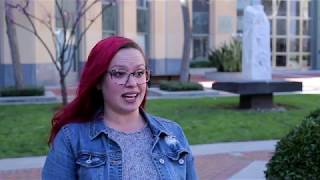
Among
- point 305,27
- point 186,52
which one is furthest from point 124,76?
point 305,27

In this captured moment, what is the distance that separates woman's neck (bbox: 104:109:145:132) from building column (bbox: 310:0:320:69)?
4034 centimetres

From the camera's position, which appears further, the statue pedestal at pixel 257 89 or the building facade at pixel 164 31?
the building facade at pixel 164 31

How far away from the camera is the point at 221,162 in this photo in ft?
28.6

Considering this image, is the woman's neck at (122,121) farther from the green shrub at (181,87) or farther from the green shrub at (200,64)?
the green shrub at (200,64)

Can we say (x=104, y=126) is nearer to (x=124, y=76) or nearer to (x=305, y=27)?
(x=124, y=76)

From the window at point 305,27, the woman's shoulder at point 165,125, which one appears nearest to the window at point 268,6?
the window at point 305,27

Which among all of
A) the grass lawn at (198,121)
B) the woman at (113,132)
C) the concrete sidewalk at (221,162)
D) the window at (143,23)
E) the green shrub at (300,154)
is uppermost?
the window at (143,23)

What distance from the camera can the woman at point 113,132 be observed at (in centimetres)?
211

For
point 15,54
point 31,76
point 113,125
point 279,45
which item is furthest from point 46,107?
point 279,45

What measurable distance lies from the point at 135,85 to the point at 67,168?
0.41 metres

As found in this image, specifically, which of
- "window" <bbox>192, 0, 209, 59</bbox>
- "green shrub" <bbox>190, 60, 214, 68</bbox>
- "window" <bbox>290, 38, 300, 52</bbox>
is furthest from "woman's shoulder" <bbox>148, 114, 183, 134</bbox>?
"window" <bbox>290, 38, 300, 52</bbox>

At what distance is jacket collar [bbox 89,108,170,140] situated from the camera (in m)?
2.18

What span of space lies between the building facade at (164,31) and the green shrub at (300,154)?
1540 cm

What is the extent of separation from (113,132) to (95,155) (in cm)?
14
